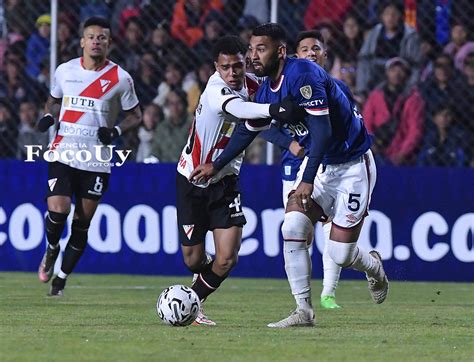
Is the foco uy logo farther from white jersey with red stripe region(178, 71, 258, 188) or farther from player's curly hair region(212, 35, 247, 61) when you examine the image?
player's curly hair region(212, 35, 247, 61)

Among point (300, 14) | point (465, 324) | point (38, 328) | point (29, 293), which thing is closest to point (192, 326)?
point (38, 328)

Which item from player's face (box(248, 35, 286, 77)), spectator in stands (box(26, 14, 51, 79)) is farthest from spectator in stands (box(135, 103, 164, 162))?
player's face (box(248, 35, 286, 77))

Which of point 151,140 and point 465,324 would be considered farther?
point 151,140

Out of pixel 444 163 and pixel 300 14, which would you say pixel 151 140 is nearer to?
pixel 300 14

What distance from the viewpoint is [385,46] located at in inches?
601

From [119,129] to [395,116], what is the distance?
13.3ft

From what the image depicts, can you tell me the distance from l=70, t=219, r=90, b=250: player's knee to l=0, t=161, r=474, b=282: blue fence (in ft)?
8.97

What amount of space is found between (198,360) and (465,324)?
3193mm

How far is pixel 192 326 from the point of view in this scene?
29.6 ft

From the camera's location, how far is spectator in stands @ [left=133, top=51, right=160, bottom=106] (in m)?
15.8

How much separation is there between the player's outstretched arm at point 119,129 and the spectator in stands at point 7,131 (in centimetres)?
374

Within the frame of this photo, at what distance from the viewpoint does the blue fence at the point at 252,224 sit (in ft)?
48.1

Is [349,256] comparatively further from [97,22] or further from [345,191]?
[97,22]

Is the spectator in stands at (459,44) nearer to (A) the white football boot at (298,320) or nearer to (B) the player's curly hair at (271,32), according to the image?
(B) the player's curly hair at (271,32)
